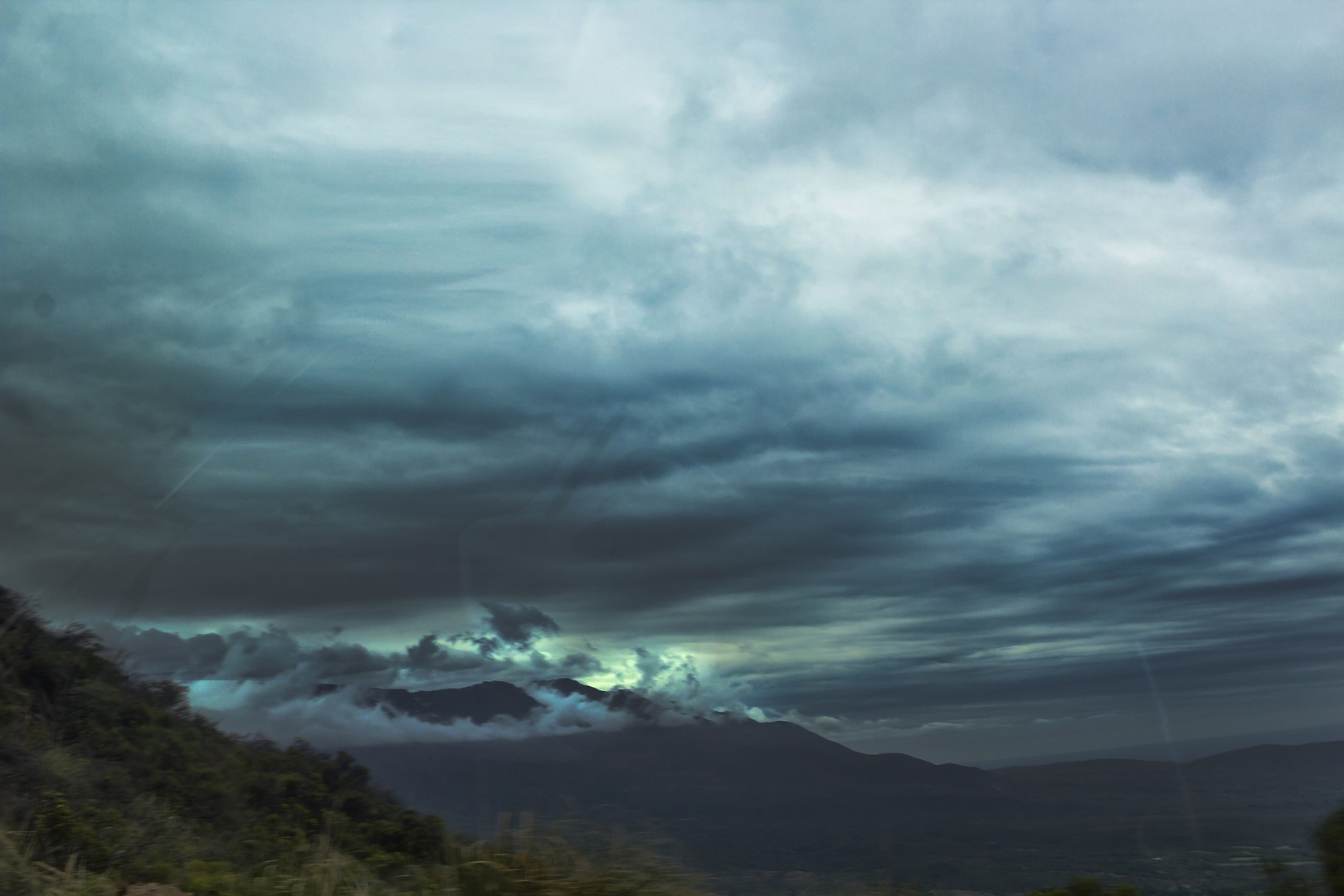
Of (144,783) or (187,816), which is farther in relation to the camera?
(144,783)

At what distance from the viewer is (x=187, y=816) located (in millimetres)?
16234

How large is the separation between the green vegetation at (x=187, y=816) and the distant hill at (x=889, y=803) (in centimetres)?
64

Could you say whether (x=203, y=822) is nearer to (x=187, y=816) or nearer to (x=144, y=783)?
(x=187, y=816)

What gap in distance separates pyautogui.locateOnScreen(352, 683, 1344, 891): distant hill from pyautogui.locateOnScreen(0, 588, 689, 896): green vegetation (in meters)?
0.64

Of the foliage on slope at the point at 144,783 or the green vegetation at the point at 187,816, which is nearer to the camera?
the green vegetation at the point at 187,816

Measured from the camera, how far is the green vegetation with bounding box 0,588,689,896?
8781mm

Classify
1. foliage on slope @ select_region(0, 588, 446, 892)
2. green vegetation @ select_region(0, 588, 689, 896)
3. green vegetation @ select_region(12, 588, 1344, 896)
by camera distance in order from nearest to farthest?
green vegetation @ select_region(12, 588, 1344, 896)
green vegetation @ select_region(0, 588, 689, 896)
foliage on slope @ select_region(0, 588, 446, 892)

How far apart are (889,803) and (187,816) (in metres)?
13.2

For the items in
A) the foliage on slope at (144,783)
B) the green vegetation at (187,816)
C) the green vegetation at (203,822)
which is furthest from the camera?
the foliage on slope at (144,783)

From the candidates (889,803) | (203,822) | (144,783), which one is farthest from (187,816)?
(889,803)

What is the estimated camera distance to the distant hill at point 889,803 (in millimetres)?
9328

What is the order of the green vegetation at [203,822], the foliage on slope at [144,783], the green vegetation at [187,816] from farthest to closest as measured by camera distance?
the foliage on slope at [144,783], the green vegetation at [187,816], the green vegetation at [203,822]

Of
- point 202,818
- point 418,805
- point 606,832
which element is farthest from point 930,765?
point 606,832

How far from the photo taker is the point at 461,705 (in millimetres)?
27812
